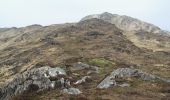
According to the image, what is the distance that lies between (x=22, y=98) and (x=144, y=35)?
117 metres

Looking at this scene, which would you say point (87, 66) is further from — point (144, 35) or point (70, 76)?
point (144, 35)

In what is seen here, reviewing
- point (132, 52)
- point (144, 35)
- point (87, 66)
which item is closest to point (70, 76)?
point (87, 66)

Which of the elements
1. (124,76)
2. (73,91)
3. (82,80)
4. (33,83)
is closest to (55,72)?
(82,80)

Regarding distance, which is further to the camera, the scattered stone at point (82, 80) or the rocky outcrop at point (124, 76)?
the scattered stone at point (82, 80)

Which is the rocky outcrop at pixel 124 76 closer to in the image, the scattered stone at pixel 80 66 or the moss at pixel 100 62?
the scattered stone at pixel 80 66

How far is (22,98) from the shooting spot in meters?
42.3

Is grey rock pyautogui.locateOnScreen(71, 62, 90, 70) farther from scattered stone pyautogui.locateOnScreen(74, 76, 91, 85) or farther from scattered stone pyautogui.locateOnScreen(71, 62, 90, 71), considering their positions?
scattered stone pyautogui.locateOnScreen(74, 76, 91, 85)

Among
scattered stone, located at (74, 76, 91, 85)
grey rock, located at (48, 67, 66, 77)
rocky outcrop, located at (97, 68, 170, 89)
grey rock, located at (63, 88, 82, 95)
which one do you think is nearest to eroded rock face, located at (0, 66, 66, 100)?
grey rock, located at (48, 67, 66, 77)

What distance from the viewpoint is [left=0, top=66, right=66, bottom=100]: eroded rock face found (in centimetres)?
4841

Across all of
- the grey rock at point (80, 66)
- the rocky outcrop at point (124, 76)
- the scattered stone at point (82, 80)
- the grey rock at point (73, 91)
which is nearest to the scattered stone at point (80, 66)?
the grey rock at point (80, 66)

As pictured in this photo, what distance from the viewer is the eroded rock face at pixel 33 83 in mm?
48406

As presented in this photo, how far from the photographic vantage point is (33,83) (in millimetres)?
49062

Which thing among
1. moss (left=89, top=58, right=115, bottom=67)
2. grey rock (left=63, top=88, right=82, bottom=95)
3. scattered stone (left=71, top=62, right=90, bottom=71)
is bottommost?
moss (left=89, top=58, right=115, bottom=67)

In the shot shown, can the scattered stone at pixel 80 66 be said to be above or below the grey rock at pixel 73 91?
below
